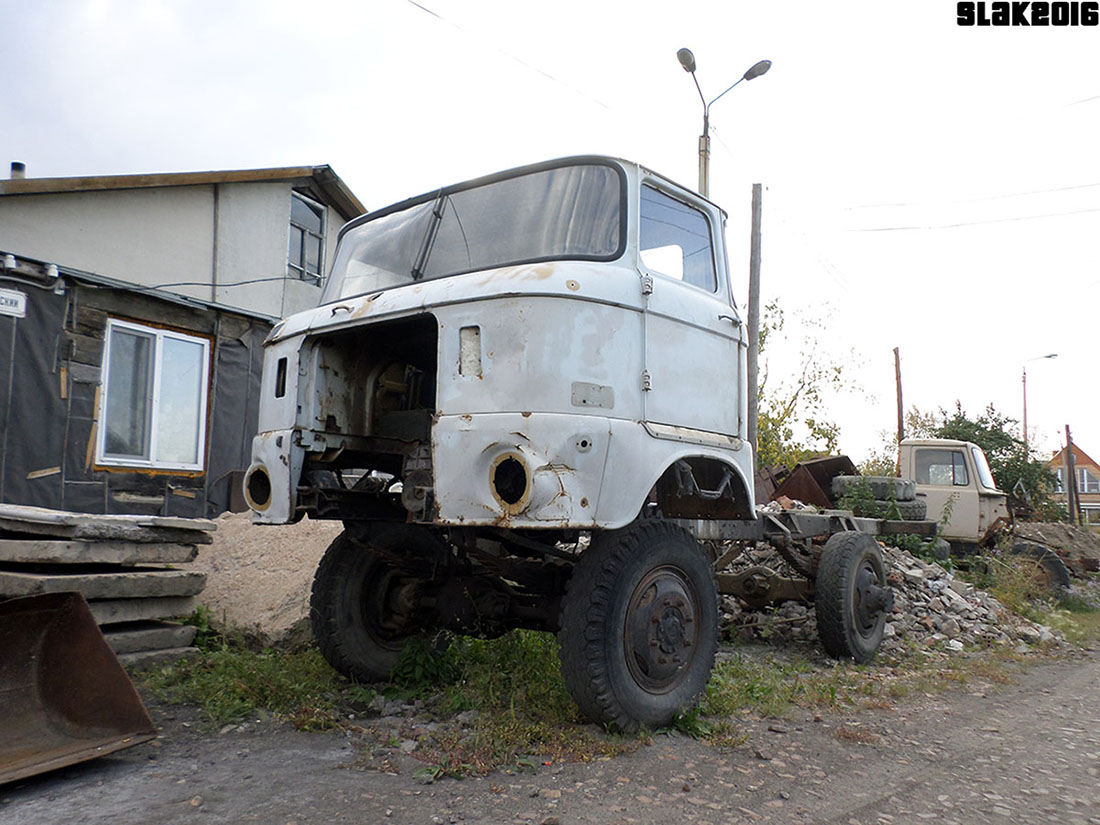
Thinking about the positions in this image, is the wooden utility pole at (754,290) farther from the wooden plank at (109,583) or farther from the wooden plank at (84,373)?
the wooden plank at (109,583)

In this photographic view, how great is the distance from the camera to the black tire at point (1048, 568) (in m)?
11.9

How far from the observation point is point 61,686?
3689 mm

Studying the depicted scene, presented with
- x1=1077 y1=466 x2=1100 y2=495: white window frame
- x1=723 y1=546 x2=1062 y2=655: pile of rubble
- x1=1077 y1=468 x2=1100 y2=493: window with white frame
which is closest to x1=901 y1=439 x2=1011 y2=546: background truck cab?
x1=723 y1=546 x2=1062 y2=655: pile of rubble

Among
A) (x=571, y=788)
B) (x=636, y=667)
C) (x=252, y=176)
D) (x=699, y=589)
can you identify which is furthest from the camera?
(x=252, y=176)

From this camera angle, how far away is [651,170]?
4430 millimetres

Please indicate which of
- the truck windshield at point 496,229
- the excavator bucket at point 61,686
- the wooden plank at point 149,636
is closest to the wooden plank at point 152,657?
the wooden plank at point 149,636

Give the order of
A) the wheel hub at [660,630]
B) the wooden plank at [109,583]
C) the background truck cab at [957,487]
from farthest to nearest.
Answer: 1. the background truck cab at [957,487]
2. the wooden plank at [109,583]
3. the wheel hub at [660,630]

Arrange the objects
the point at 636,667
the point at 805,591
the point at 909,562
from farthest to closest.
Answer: the point at 909,562, the point at 805,591, the point at 636,667

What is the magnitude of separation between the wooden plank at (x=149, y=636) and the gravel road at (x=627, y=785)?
37.5 inches

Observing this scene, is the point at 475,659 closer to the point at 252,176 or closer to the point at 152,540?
the point at 152,540

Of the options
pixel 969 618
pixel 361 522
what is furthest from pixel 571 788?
pixel 969 618

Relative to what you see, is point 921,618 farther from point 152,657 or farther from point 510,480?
point 152,657

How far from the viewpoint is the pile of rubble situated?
7312mm

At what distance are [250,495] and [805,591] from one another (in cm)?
442
